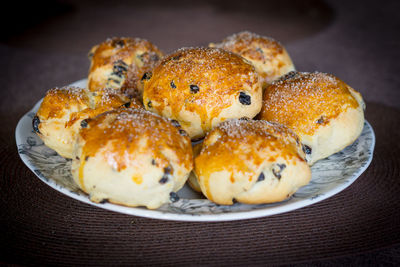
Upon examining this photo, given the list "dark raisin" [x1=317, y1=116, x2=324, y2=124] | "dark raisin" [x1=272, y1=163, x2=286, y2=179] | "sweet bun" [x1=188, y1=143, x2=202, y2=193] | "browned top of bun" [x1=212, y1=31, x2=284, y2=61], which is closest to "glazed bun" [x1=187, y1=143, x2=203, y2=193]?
"sweet bun" [x1=188, y1=143, x2=202, y2=193]

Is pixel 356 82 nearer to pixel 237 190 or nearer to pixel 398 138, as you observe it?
pixel 398 138

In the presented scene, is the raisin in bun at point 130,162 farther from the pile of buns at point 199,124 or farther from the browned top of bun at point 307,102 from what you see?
the browned top of bun at point 307,102

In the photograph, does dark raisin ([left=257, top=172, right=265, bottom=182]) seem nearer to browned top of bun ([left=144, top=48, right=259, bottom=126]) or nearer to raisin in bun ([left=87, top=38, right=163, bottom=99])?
browned top of bun ([left=144, top=48, right=259, bottom=126])

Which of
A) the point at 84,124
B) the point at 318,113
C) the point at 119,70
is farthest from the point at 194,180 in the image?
the point at 119,70

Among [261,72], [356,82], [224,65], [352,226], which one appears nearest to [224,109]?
[224,65]

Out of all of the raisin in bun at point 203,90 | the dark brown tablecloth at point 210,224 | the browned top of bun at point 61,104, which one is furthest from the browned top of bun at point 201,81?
the dark brown tablecloth at point 210,224

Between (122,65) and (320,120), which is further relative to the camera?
(122,65)

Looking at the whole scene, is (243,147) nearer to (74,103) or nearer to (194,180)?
(194,180)
